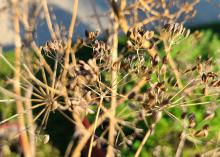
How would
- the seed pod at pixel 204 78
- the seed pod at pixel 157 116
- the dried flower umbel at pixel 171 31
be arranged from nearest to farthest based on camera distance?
the seed pod at pixel 157 116, the seed pod at pixel 204 78, the dried flower umbel at pixel 171 31

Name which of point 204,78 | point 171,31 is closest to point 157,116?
point 204,78

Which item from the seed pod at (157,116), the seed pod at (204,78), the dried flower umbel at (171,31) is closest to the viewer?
the seed pod at (157,116)

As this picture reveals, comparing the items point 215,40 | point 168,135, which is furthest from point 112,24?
point 215,40

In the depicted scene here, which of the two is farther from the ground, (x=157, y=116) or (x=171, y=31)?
(x=171, y=31)

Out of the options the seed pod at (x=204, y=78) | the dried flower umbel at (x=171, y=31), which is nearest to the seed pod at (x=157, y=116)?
the seed pod at (x=204, y=78)

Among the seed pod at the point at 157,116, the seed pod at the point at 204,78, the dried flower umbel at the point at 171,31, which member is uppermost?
the dried flower umbel at the point at 171,31

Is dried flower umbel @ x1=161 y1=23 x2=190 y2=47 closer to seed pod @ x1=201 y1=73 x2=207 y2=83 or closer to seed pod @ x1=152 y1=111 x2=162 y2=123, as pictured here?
seed pod @ x1=201 y1=73 x2=207 y2=83

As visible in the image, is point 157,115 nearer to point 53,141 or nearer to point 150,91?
point 150,91

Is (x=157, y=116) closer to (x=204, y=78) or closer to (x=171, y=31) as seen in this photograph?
(x=204, y=78)

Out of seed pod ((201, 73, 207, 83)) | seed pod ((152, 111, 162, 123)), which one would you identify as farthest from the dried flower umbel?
seed pod ((152, 111, 162, 123))

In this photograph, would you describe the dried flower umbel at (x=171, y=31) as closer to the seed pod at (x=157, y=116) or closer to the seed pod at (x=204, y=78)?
the seed pod at (x=204, y=78)

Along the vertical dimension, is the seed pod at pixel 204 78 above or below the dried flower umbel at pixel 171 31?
below
